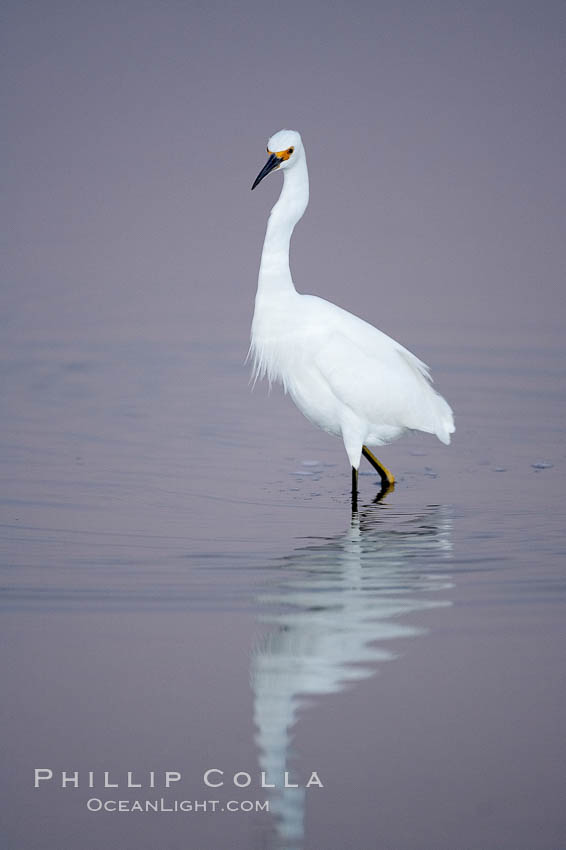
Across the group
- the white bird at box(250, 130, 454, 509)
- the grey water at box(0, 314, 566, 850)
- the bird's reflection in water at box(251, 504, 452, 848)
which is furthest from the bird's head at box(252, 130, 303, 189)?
the bird's reflection in water at box(251, 504, 452, 848)

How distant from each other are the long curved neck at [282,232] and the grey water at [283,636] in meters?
1.11

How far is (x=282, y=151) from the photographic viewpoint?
6.94 m

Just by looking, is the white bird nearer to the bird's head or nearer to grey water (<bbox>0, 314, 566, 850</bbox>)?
the bird's head

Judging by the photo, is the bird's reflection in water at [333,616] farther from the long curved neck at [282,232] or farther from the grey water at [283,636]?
the long curved neck at [282,232]

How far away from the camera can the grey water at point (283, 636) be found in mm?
3326

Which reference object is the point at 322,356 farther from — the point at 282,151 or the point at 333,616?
the point at 333,616

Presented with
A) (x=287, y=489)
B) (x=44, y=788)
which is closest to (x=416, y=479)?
(x=287, y=489)

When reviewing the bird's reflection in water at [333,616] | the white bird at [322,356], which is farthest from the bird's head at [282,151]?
the bird's reflection in water at [333,616]

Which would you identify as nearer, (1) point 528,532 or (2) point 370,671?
(2) point 370,671

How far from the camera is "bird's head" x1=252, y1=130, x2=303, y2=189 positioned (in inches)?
272

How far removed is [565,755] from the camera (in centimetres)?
362

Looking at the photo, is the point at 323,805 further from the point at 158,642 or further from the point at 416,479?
the point at 416,479

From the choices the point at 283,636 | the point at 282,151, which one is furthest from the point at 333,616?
the point at 282,151

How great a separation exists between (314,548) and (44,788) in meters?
2.53
